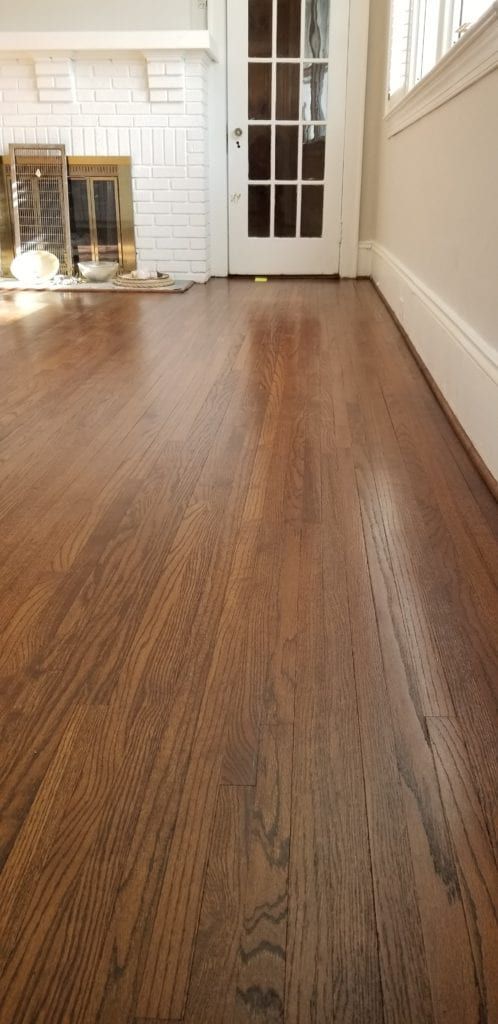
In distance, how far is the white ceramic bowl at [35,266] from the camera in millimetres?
5266

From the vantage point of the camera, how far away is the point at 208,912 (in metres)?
0.79

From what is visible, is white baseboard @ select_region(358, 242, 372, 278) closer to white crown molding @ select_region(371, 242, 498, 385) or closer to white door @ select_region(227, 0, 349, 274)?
white door @ select_region(227, 0, 349, 274)

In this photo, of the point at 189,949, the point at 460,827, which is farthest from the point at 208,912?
the point at 460,827

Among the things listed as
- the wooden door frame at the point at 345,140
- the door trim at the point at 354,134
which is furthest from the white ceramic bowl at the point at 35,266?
the door trim at the point at 354,134

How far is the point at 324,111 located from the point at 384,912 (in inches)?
211

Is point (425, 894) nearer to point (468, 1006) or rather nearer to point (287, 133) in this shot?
point (468, 1006)

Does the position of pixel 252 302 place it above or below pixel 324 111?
below

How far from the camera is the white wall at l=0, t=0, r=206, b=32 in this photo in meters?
5.03

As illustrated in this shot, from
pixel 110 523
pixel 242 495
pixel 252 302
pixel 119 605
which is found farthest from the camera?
pixel 252 302

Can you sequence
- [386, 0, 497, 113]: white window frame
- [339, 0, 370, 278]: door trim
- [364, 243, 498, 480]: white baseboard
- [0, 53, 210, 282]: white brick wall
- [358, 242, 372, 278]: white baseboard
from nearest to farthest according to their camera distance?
[364, 243, 498, 480]: white baseboard
[386, 0, 497, 113]: white window frame
[0, 53, 210, 282]: white brick wall
[339, 0, 370, 278]: door trim
[358, 242, 372, 278]: white baseboard

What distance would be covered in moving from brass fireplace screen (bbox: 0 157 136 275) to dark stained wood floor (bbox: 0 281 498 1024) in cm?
339

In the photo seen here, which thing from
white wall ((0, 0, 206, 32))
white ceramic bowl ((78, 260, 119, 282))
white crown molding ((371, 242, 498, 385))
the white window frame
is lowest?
white ceramic bowl ((78, 260, 119, 282))

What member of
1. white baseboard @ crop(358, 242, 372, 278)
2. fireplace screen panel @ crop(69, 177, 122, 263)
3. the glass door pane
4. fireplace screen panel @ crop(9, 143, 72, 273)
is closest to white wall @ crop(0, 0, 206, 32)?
the glass door pane

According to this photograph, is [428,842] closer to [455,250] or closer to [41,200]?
[455,250]
